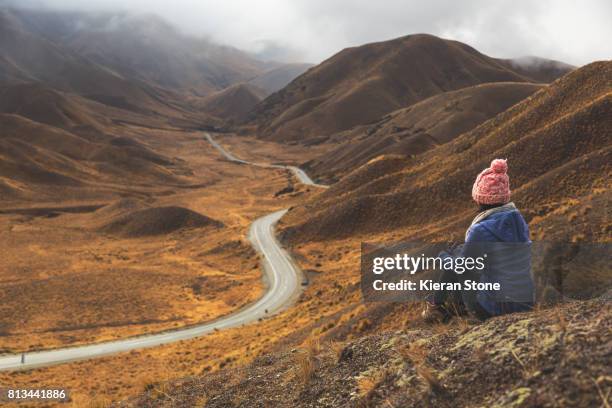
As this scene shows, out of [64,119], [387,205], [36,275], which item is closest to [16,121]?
[64,119]

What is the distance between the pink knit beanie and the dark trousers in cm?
90

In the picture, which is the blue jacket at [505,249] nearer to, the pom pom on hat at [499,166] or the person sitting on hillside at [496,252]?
the person sitting on hillside at [496,252]

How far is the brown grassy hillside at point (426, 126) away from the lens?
93.5 meters

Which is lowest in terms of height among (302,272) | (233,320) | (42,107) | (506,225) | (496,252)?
(233,320)

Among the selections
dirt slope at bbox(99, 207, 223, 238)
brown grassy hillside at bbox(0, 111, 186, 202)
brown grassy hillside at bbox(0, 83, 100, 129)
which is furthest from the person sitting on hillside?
brown grassy hillside at bbox(0, 83, 100, 129)

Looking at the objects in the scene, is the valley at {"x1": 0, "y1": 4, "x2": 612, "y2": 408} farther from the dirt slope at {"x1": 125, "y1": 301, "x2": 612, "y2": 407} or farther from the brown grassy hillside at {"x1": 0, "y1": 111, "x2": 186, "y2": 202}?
the brown grassy hillside at {"x1": 0, "y1": 111, "x2": 186, "y2": 202}

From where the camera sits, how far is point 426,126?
107438mm

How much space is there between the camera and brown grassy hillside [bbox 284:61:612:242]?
99.6 feet

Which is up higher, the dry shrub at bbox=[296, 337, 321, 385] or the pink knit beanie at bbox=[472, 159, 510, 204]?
the pink knit beanie at bbox=[472, 159, 510, 204]

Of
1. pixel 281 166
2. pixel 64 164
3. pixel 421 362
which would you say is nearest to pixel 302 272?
pixel 421 362

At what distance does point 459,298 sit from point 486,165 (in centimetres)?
3748

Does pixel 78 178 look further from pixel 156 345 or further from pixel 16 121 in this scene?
pixel 156 345

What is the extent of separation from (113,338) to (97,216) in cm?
4832

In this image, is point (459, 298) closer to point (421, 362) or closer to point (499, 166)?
point (421, 362)
